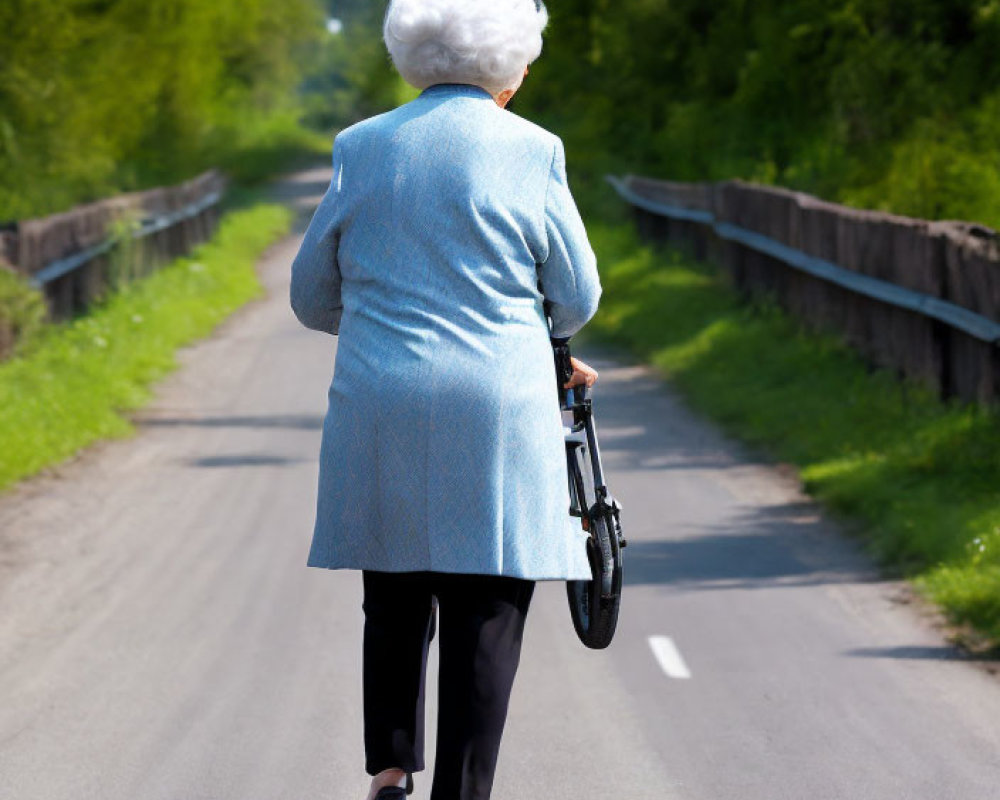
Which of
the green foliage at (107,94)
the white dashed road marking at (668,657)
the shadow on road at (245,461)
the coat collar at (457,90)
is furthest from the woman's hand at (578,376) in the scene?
the green foliage at (107,94)

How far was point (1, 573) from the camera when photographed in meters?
9.98

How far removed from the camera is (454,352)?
406 centimetres

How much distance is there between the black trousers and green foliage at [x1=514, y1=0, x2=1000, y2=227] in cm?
1264

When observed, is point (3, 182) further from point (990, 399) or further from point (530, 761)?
point (530, 761)

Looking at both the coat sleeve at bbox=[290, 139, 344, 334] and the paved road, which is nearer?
the coat sleeve at bbox=[290, 139, 344, 334]

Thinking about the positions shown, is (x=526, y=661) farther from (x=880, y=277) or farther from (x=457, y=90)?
(x=880, y=277)

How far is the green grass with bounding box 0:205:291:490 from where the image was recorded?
46.4 ft

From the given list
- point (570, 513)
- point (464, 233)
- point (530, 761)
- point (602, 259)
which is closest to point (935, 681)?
point (530, 761)

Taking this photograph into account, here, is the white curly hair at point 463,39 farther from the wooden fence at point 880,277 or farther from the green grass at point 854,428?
the wooden fence at point 880,277

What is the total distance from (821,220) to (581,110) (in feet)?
87.6

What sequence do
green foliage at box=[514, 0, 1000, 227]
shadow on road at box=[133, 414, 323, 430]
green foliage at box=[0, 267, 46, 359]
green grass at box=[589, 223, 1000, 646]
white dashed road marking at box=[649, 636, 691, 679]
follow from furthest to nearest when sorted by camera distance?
green foliage at box=[514, 0, 1000, 227] < green foliage at box=[0, 267, 46, 359] < shadow on road at box=[133, 414, 323, 430] < green grass at box=[589, 223, 1000, 646] < white dashed road marking at box=[649, 636, 691, 679]

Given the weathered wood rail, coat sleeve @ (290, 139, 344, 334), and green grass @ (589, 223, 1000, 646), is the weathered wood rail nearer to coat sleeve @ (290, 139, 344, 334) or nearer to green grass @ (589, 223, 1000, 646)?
green grass @ (589, 223, 1000, 646)

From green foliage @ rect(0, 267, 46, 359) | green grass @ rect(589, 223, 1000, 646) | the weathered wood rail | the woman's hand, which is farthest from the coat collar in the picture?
the weathered wood rail

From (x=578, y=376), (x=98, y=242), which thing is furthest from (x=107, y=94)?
(x=578, y=376)
